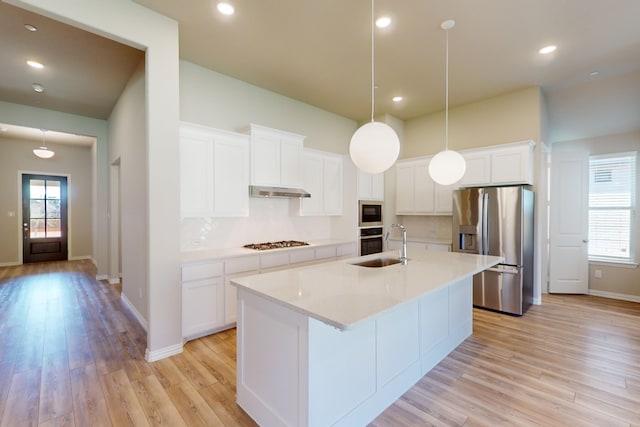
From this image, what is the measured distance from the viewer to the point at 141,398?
7.16 ft

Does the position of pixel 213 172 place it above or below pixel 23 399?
above

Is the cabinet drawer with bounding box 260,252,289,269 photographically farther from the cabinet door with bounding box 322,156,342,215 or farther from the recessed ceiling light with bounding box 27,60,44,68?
the recessed ceiling light with bounding box 27,60,44,68

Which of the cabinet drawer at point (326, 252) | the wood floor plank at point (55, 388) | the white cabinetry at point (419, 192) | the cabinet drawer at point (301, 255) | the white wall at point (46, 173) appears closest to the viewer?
the wood floor plank at point (55, 388)

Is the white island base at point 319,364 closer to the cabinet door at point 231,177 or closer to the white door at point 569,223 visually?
the cabinet door at point 231,177

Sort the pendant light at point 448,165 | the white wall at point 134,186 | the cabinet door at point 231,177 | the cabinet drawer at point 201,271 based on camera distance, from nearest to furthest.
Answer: the pendant light at point 448,165
the cabinet drawer at point 201,271
the white wall at point 134,186
the cabinet door at point 231,177

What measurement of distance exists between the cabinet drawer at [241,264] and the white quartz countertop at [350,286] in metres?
1.27

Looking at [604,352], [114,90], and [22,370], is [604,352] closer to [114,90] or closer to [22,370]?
[22,370]

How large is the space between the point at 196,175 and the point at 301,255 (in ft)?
5.67

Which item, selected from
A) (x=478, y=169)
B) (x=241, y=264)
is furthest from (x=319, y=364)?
(x=478, y=169)

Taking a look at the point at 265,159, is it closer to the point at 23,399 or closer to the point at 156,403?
the point at 156,403

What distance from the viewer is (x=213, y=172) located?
3.45 meters

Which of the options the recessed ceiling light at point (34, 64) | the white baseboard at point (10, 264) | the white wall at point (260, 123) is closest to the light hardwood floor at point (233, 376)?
the white wall at point (260, 123)

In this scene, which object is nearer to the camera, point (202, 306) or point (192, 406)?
point (192, 406)

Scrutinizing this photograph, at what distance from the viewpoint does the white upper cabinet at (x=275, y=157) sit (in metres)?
3.84
